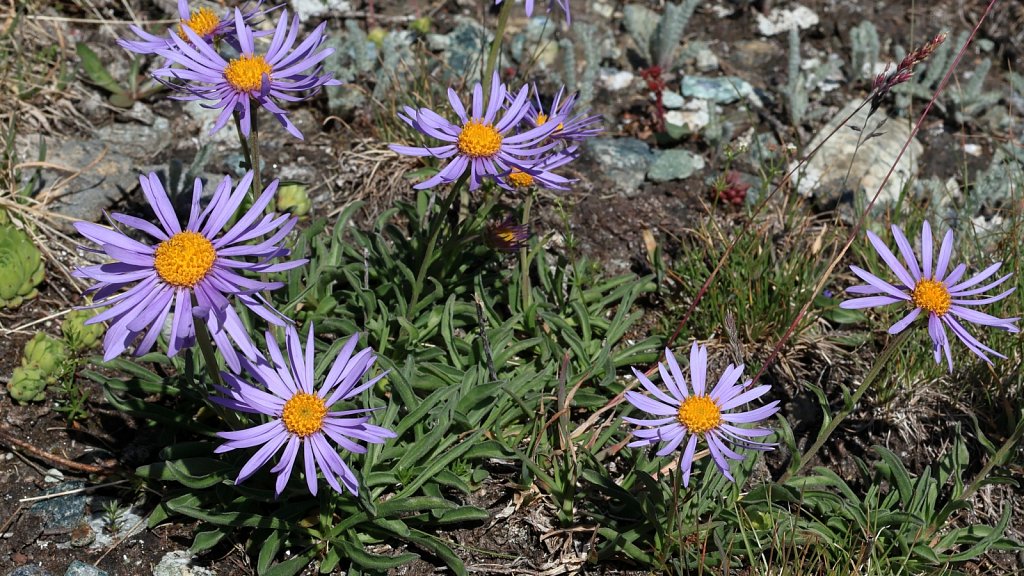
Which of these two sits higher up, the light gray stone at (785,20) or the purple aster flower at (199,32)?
the light gray stone at (785,20)

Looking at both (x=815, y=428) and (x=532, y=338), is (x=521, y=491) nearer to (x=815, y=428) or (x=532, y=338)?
(x=532, y=338)

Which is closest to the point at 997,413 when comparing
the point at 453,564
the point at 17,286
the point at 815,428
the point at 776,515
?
the point at 815,428

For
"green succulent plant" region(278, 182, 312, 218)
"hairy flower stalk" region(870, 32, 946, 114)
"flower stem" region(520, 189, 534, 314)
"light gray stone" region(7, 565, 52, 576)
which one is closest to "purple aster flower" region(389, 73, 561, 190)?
"flower stem" region(520, 189, 534, 314)

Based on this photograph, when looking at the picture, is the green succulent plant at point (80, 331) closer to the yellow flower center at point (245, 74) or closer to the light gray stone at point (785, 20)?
the yellow flower center at point (245, 74)

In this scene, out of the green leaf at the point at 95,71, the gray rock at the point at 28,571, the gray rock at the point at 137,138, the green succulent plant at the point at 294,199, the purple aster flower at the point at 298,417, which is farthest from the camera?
the green leaf at the point at 95,71

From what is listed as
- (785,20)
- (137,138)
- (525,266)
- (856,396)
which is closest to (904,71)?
(856,396)

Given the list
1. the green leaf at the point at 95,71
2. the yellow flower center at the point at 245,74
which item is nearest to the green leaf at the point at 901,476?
the yellow flower center at the point at 245,74
